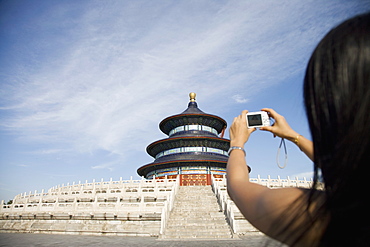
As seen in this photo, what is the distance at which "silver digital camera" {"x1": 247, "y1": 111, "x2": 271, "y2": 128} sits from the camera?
1.66m

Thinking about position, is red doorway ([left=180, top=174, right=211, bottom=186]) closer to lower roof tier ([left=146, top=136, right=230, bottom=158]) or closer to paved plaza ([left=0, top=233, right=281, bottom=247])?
lower roof tier ([left=146, top=136, right=230, bottom=158])

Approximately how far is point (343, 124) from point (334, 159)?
133 mm

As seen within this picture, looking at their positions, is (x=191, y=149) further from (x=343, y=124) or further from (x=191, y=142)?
(x=343, y=124)

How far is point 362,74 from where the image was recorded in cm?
90

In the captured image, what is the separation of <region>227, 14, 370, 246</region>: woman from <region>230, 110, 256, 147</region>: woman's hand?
1.33 ft

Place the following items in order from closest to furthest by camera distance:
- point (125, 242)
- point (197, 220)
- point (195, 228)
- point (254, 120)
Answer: point (254, 120) < point (125, 242) < point (195, 228) < point (197, 220)

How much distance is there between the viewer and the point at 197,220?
1212cm

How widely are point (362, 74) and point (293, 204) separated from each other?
0.55 m

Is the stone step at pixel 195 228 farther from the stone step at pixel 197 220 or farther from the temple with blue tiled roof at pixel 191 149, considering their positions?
the temple with blue tiled roof at pixel 191 149

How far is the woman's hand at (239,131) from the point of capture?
150cm

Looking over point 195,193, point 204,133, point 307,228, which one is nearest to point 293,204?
point 307,228

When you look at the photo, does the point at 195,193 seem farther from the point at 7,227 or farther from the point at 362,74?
the point at 362,74

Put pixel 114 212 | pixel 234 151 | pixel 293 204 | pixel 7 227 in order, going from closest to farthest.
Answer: pixel 293 204
pixel 234 151
pixel 114 212
pixel 7 227

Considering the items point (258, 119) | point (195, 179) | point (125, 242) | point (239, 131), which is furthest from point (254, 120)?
point (195, 179)
